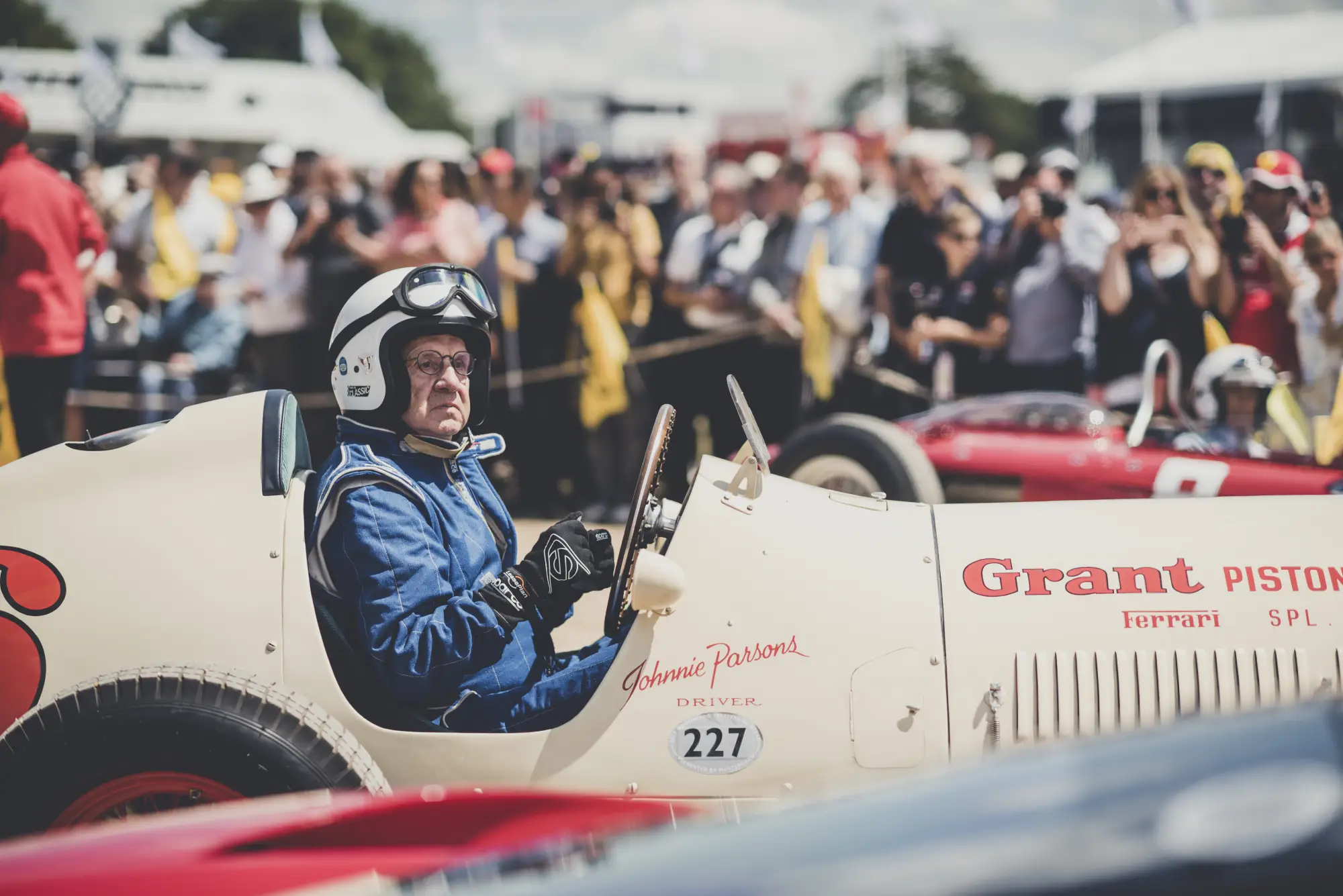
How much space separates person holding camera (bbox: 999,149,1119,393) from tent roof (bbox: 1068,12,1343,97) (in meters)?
13.7

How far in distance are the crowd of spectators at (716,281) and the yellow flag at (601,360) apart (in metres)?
0.02

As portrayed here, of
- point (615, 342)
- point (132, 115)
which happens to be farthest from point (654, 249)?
point (132, 115)

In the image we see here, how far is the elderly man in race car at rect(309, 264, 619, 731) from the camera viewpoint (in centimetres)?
315

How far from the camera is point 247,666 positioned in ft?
10.2

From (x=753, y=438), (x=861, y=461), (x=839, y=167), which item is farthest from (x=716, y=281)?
(x=753, y=438)

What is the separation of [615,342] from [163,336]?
378 cm

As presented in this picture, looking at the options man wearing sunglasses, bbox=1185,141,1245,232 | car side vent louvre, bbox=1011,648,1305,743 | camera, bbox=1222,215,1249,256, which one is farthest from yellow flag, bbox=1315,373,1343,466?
car side vent louvre, bbox=1011,648,1305,743

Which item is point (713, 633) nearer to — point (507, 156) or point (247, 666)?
point (247, 666)

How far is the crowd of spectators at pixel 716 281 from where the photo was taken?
25.0ft

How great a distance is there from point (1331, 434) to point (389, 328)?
14.3 ft

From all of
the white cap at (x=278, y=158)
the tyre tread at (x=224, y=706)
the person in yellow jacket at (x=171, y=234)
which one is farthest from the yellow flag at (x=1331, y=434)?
the white cap at (x=278, y=158)

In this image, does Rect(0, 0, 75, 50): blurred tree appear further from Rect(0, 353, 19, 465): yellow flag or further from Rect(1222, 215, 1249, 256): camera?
Rect(1222, 215, 1249, 256): camera

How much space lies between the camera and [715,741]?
316 cm

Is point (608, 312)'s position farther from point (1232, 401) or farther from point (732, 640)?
point (732, 640)
